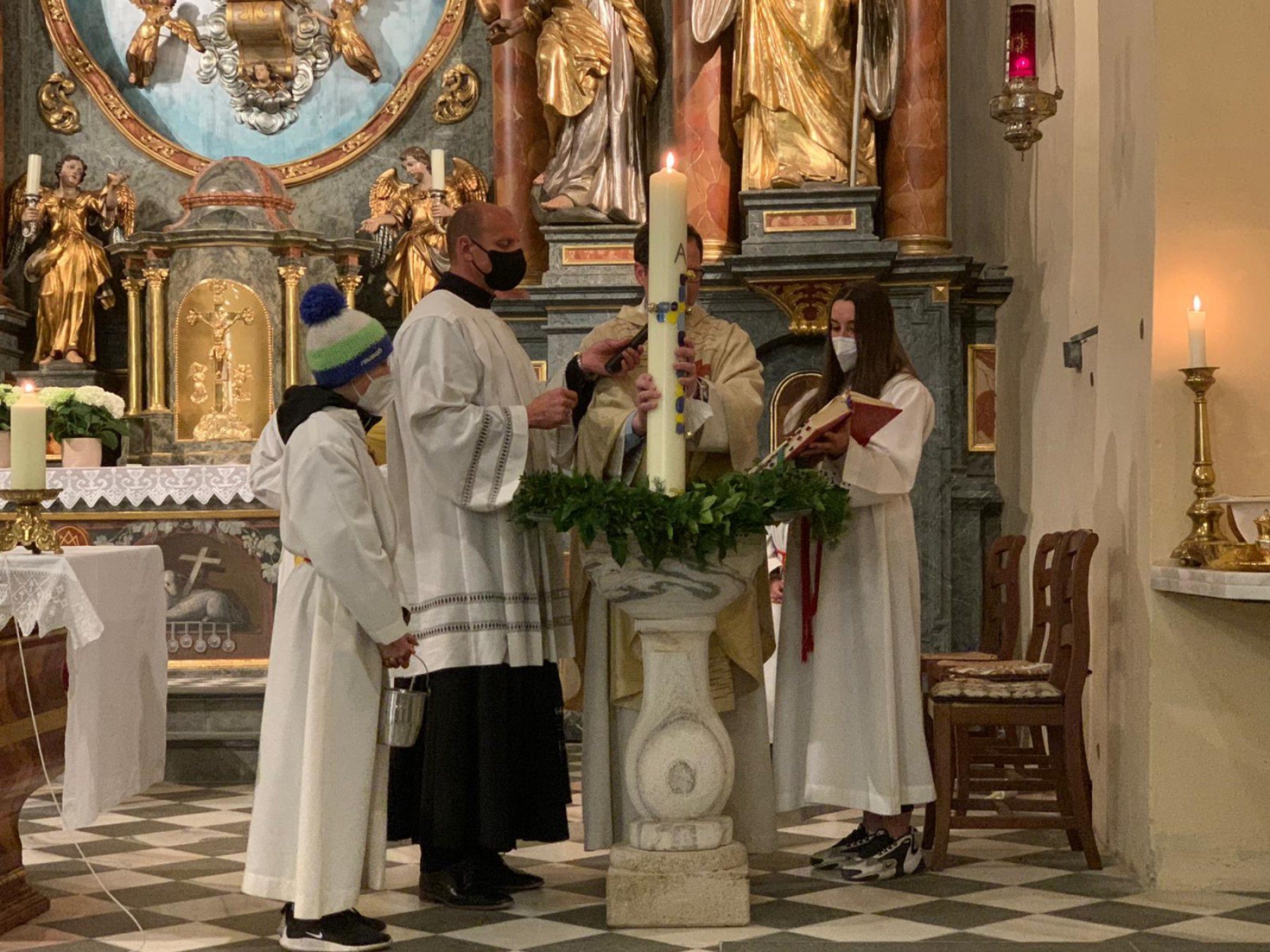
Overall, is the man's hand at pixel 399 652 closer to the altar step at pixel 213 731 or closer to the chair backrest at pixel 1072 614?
the chair backrest at pixel 1072 614

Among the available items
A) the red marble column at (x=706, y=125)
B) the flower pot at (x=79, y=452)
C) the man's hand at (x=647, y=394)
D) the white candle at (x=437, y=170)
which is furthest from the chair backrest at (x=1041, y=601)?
the flower pot at (x=79, y=452)

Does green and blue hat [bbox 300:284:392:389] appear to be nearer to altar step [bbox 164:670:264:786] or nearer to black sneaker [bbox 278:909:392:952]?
black sneaker [bbox 278:909:392:952]

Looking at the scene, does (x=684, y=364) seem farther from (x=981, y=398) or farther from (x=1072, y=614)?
(x=981, y=398)

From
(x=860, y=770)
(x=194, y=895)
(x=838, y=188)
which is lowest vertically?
(x=194, y=895)

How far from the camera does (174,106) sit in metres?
9.35

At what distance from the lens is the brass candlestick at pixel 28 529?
4504 millimetres

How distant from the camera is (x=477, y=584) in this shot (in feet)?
14.9

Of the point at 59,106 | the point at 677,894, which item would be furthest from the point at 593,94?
the point at 677,894

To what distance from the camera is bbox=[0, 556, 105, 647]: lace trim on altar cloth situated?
13.9 feet

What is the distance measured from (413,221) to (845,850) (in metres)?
4.97

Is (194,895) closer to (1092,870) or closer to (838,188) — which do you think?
(1092,870)

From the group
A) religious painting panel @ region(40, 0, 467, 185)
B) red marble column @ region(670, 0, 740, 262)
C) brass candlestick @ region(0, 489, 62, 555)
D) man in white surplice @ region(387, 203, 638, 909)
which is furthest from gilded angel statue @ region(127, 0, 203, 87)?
brass candlestick @ region(0, 489, 62, 555)

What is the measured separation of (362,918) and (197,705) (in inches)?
123

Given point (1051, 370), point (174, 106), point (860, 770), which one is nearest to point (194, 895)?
point (860, 770)
